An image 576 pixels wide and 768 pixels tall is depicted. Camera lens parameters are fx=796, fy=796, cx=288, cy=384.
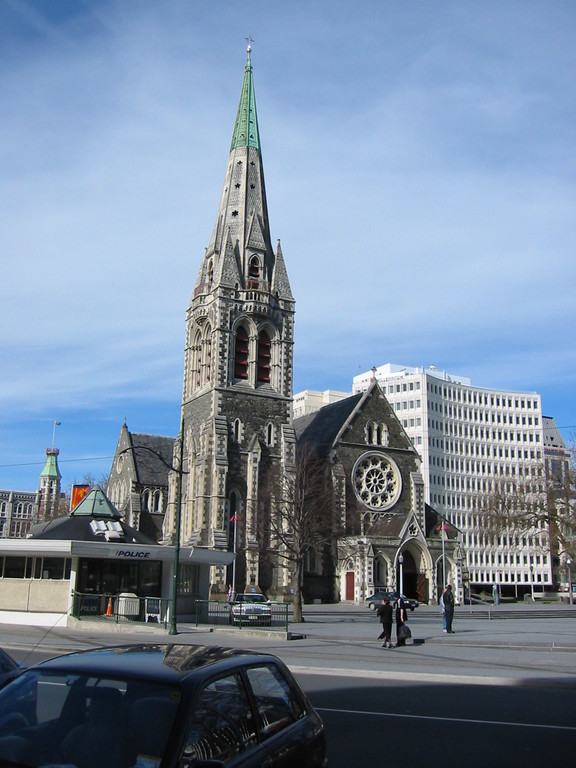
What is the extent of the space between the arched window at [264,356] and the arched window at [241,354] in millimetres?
1089

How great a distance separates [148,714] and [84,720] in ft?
1.23

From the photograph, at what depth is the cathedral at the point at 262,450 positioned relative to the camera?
52188 millimetres

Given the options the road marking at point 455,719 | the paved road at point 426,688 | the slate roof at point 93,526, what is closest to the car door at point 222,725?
the paved road at point 426,688

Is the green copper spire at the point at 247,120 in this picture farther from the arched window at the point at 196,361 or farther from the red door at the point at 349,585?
the red door at the point at 349,585

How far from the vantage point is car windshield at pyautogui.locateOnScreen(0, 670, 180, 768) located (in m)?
4.23

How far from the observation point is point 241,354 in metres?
57.0

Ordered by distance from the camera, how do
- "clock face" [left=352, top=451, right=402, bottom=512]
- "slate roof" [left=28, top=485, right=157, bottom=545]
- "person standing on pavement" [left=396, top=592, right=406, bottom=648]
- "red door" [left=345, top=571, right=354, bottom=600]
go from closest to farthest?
1. "person standing on pavement" [left=396, top=592, right=406, bottom=648]
2. "slate roof" [left=28, top=485, right=157, bottom=545]
3. "red door" [left=345, top=571, right=354, bottom=600]
4. "clock face" [left=352, top=451, right=402, bottom=512]

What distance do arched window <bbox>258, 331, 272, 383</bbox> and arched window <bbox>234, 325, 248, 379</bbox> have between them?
1089 mm

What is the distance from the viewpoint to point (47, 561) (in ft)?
101

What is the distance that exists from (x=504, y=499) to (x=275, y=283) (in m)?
23.3

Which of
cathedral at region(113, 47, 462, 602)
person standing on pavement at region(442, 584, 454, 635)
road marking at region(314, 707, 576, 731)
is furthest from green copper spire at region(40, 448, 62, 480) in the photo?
road marking at region(314, 707, 576, 731)

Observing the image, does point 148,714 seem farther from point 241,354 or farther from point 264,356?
point 264,356

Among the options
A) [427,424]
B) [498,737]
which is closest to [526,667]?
[498,737]

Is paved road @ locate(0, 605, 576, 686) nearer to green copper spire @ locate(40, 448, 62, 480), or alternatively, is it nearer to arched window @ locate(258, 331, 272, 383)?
A: arched window @ locate(258, 331, 272, 383)
